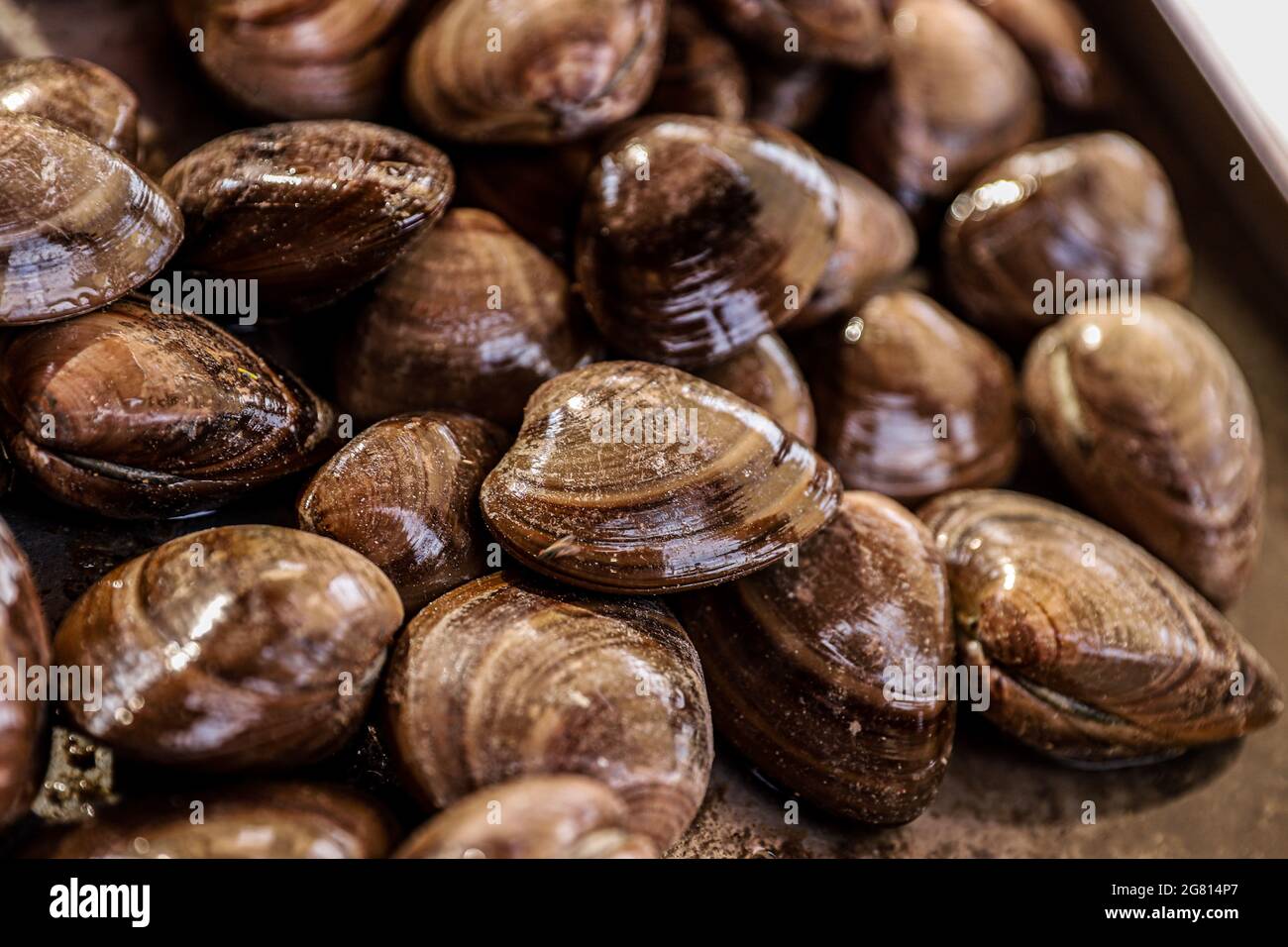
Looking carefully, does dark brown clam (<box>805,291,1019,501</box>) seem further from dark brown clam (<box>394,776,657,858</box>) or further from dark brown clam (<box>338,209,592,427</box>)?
dark brown clam (<box>394,776,657,858</box>)

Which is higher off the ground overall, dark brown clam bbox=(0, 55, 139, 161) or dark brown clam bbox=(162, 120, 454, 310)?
dark brown clam bbox=(0, 55, 139, 161)

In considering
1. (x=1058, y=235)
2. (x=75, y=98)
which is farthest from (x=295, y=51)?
(x=1058, y=235)

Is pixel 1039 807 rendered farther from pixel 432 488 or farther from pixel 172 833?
pixel 172 833

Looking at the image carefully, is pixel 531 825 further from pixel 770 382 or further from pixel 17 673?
pixel 770 382

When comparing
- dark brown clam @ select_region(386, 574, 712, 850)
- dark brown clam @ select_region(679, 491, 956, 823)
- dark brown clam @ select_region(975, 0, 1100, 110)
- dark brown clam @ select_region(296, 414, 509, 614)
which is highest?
dark brown clam @ select_region(975, 0, 1100, 110)

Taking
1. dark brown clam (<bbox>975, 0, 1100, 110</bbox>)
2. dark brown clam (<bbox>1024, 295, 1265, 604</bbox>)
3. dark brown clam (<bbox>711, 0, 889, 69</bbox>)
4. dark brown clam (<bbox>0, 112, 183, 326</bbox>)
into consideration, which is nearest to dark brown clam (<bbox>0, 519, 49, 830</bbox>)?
dark brown clam (<bbox>0, 112, 183, 326</bbox>)

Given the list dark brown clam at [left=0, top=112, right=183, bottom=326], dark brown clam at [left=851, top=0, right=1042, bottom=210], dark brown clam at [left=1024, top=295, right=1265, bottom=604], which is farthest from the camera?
dark brown clam at [left=851, top=0, right=1042, bottom=210]
